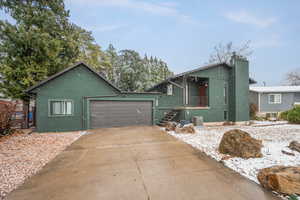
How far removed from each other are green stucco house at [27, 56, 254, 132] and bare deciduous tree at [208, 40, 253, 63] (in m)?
13.3

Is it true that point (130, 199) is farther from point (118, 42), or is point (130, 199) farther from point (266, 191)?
point (118, 42)

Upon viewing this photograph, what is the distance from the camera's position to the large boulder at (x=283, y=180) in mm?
2193

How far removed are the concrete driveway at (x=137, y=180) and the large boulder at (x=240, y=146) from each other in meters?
0.85

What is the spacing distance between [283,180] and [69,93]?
10.1m

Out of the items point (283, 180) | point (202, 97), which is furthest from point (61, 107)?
point (202, 97)

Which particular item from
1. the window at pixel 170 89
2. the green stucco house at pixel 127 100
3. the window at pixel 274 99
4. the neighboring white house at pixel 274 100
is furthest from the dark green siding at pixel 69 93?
the window at pixel 274 99

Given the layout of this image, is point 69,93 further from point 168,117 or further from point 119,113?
point 168,117

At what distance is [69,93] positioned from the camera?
8711 mm

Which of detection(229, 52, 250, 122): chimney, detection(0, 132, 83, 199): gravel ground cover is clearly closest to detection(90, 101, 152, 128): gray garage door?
detection(0, 132, 83, 199): gravel ground cover

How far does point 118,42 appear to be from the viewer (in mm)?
26984

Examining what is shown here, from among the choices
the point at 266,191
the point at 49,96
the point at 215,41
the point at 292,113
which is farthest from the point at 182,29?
the point at 266,191

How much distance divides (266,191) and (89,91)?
9.39 meters

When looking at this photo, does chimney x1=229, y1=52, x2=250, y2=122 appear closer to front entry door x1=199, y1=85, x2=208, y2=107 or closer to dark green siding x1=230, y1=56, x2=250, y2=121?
dark green siding x1=230, y1=56, x2=250, y2=121

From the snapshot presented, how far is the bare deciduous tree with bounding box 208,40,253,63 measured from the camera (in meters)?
21.1
